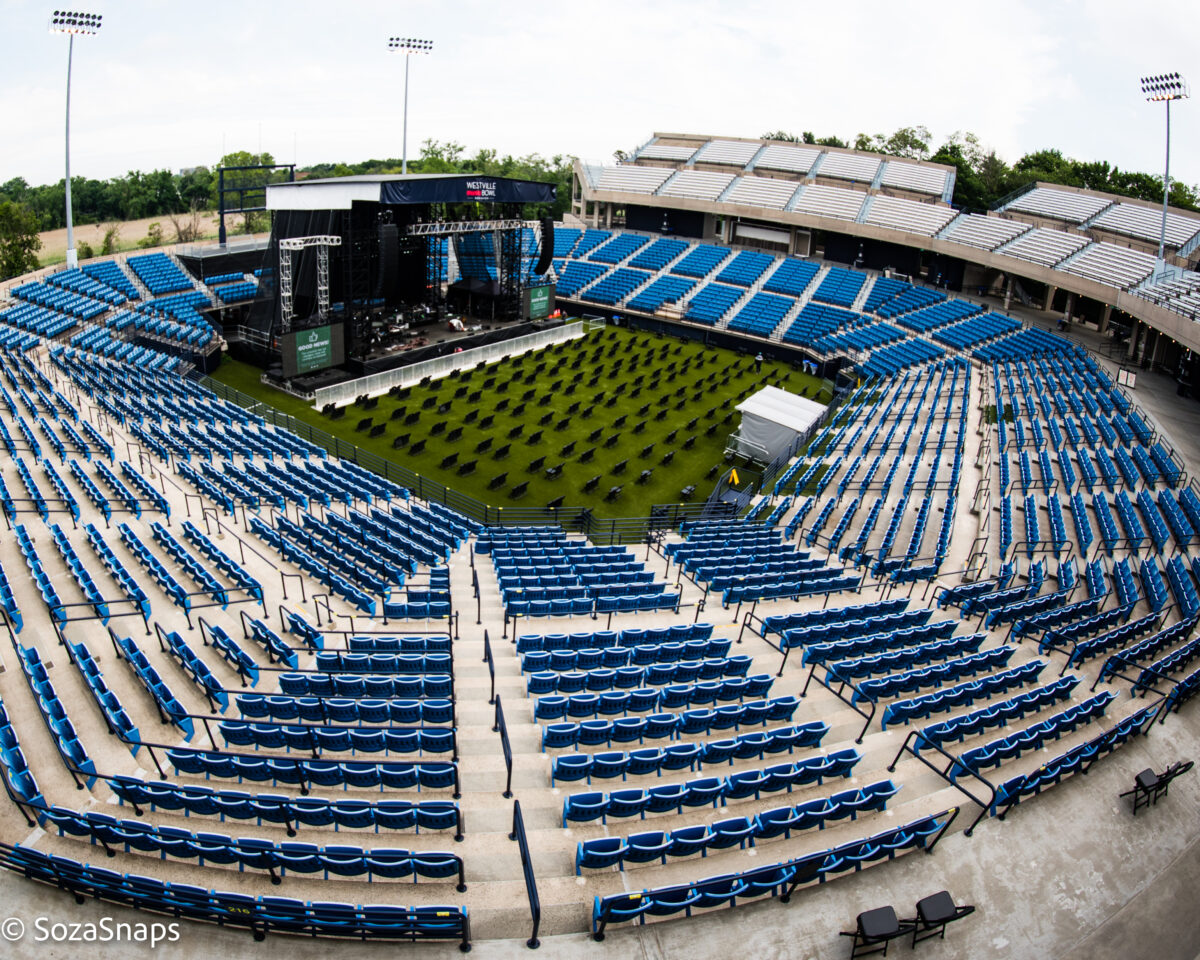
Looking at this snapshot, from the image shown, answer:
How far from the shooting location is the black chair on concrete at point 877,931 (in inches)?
331

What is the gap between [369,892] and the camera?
8742 millimetres

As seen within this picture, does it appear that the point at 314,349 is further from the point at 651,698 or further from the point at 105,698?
the point at 651,698

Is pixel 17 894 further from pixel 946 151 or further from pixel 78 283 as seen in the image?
pixel 946 151

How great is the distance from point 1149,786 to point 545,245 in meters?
41.5

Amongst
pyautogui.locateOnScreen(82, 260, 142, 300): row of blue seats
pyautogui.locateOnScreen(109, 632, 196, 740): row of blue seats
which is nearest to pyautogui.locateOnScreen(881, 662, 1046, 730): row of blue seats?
pyautogui.locateOnScreen(109, 632, 196, 740): row of blue seats

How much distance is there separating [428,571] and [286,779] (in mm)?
8154

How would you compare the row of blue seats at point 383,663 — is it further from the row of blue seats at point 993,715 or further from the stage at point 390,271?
the stage at point 390,271

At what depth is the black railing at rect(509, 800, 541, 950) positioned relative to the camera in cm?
841

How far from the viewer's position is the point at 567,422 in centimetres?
3222

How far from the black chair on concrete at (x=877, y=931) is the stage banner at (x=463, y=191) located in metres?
33.1

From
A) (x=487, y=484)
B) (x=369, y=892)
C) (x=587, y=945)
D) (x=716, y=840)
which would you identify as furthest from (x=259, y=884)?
(x=487, y=484)

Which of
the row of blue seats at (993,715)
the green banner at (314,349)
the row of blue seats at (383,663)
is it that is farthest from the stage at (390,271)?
the row of blue seats at (993,715)

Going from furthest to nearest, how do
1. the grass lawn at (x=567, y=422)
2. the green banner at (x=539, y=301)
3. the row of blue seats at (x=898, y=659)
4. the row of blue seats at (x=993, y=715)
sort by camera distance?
1. the green banner at (x=539, y=301)
2. the grass lawn at (x=567, y=422)
3. the row of blue seats at (x=898, y=659)
4. the row of blue seats at (x=993, y=715)

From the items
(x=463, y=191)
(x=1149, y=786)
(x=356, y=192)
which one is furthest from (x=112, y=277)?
(x=1149, y=786)
